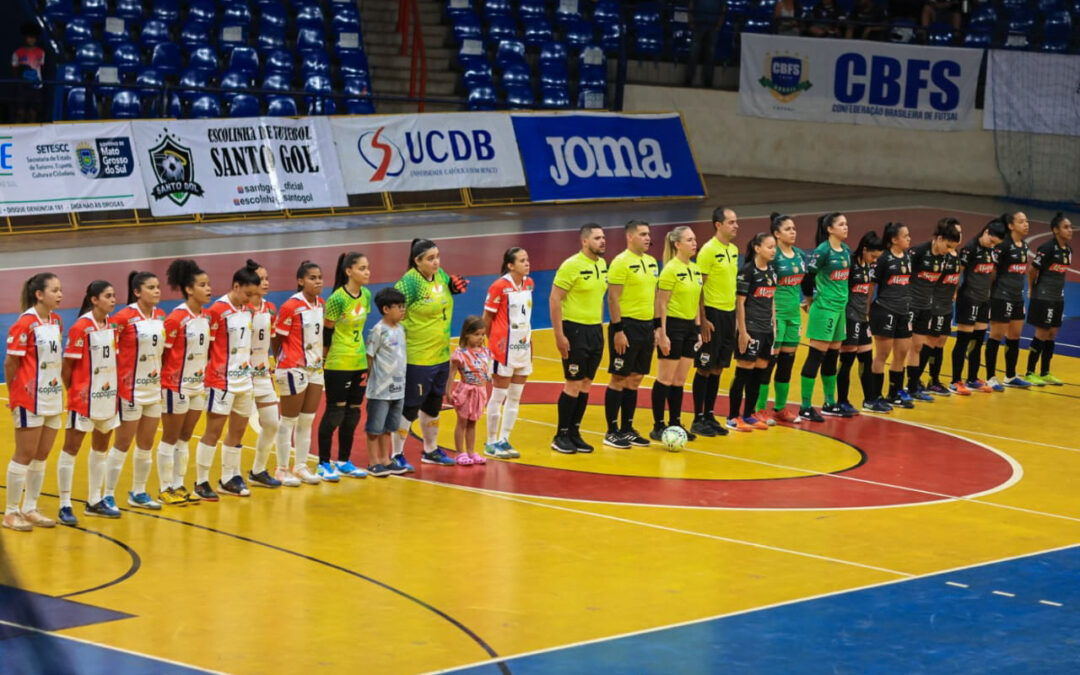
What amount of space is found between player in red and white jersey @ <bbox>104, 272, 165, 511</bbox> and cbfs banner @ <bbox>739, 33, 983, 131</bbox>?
91.2 feet

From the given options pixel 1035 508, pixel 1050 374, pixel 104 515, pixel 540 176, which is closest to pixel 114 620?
pixel 104 515

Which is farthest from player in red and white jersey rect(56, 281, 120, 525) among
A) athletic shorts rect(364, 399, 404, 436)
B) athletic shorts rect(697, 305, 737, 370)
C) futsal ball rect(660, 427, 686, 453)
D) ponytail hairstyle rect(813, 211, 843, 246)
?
ponytail hairstyle rect(813, 211, 843, 246)

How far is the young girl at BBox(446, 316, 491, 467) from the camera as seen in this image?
46.3ft

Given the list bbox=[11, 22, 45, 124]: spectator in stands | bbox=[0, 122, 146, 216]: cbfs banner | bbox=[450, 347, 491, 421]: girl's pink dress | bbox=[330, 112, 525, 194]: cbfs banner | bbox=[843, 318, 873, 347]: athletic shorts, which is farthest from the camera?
bbox=[330, 112, 525, 194]: cbfs banner

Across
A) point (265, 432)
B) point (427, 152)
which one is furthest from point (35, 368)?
point (427, 152)

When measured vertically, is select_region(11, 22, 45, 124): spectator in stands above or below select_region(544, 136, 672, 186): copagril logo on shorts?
above

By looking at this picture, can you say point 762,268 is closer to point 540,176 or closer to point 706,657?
point 706,657

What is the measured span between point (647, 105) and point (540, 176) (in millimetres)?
7106

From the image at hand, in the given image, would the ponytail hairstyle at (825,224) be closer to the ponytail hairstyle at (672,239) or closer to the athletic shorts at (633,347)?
the ponytail hairstyle at (672,239)

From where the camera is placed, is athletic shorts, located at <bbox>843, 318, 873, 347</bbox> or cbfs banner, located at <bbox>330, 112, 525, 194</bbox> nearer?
athletic shorts, located at <bbox>843, 318, 873, 347</bbox>

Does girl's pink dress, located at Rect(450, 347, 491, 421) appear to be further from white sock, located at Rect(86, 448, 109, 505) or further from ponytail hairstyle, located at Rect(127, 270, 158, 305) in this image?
white sock, located at Rect(86, 448, 109, 505)

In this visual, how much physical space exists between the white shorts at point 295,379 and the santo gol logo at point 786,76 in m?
26.8

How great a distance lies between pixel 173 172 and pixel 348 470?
1505 cm

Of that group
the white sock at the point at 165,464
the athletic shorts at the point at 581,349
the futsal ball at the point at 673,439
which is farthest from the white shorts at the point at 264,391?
the futsal ball at the point at 673,439
